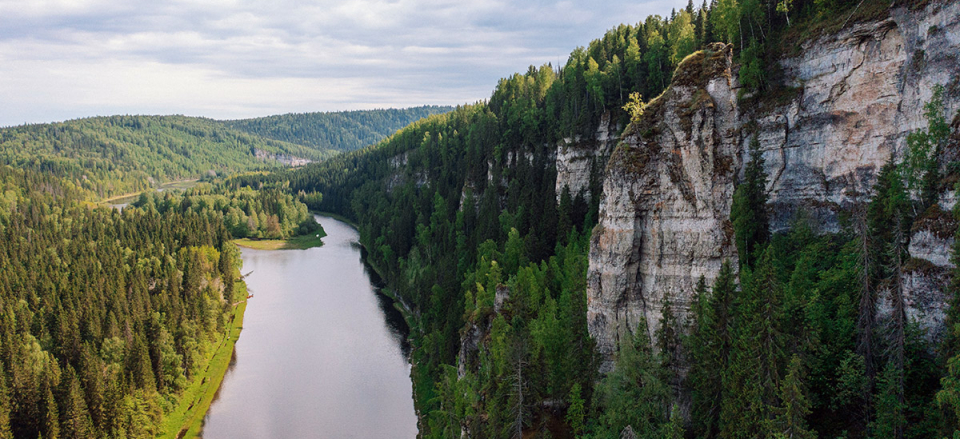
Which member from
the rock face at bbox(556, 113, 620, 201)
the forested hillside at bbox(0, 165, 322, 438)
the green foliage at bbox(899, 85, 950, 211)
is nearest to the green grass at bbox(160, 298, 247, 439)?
the forested hillside at bbox(0, 165, 322, 438)

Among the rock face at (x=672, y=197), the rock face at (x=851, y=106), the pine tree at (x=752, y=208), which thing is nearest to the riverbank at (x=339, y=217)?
the pine tree at (x=752, y=208)

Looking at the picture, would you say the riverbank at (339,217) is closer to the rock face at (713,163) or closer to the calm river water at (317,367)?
the calm river water at (317,367)

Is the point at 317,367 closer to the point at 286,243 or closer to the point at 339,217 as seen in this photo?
the point at 286,243

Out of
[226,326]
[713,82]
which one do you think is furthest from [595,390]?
[226,326]

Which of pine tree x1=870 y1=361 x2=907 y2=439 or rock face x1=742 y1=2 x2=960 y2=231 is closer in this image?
pine tree x1=870 y1=361 x2=907 y2=439

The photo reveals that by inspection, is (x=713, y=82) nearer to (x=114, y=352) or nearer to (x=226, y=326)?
(x=114, y=352)

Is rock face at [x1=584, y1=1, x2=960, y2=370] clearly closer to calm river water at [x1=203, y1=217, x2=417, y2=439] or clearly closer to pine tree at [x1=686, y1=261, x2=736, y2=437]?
pine tree at [x1=686, y1=261, x2=736, y2=437]
